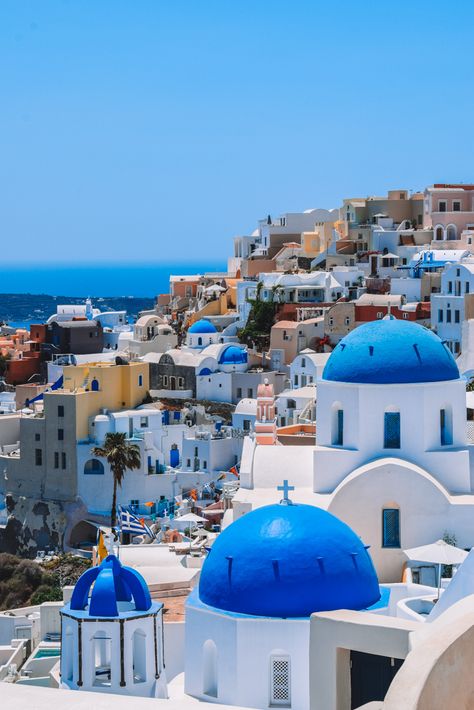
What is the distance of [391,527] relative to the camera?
2373cm

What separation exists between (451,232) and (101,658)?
50547 mm

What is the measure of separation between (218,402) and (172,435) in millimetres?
4071

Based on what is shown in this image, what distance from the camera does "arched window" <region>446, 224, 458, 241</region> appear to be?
65.8 metres

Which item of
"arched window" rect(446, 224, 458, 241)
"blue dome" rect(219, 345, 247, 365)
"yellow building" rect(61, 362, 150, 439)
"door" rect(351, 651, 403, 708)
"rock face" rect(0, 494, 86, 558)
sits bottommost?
"rock face" rect(0, 494, 86, 558)

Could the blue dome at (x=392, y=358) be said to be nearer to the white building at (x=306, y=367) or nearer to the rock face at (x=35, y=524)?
the rock face at (x=35, y=524)

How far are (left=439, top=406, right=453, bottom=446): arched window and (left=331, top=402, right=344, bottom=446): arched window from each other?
5.94ft

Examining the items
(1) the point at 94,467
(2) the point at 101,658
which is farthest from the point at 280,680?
(1) the point at 94,467

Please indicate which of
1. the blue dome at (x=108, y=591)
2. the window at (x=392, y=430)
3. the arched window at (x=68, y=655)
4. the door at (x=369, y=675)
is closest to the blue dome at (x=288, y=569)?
the blue dome at (x=108, y=591)

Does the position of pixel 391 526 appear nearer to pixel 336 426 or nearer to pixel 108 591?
pixel 336 426

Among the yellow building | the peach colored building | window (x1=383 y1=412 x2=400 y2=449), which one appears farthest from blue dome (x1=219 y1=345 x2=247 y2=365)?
window (x1=383 y1=412 x2=400 y2=449)

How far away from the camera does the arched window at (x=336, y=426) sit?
2436 cm

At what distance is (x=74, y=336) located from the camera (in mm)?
68625

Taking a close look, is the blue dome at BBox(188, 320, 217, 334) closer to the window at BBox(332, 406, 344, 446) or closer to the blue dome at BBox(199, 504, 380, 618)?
the window at BBox(332, 406, 344, 446)

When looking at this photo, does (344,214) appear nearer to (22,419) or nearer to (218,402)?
(218,402)
